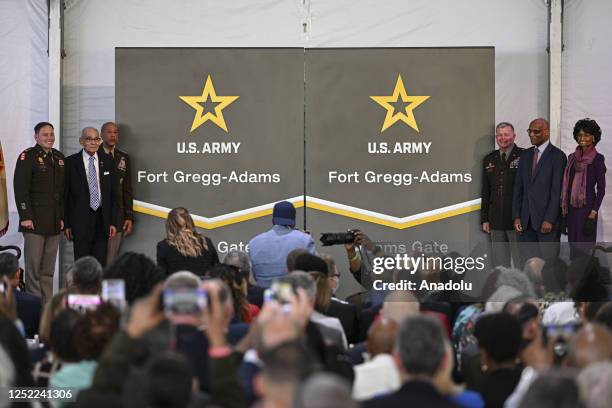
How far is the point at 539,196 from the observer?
9.64 metres

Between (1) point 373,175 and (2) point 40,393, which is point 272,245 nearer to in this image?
(1) point 373,175

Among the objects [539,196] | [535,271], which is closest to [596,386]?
[535,271]

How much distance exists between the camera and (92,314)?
168 inches

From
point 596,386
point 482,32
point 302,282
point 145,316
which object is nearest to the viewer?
point 596,386

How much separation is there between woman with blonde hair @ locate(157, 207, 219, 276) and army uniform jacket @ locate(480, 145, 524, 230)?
2.84 metres

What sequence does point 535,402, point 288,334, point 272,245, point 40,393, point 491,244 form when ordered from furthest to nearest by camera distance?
point 491,244 < point 272,245 < point 40,393 < point 288,334 < point 535,402

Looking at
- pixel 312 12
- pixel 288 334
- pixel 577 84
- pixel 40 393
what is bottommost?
pixel 40 393

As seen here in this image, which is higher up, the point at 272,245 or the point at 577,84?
the point at 577,84

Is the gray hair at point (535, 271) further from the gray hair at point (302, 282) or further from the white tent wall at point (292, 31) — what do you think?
the white tent wall at point (292, 31)

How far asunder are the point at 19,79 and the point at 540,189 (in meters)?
4.77

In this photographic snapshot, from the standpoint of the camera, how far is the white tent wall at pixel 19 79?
10266 millimetres

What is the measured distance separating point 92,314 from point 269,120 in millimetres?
5684

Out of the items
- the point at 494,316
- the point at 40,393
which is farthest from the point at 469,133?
the point at 40,393

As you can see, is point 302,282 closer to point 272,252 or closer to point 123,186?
point 272,252
